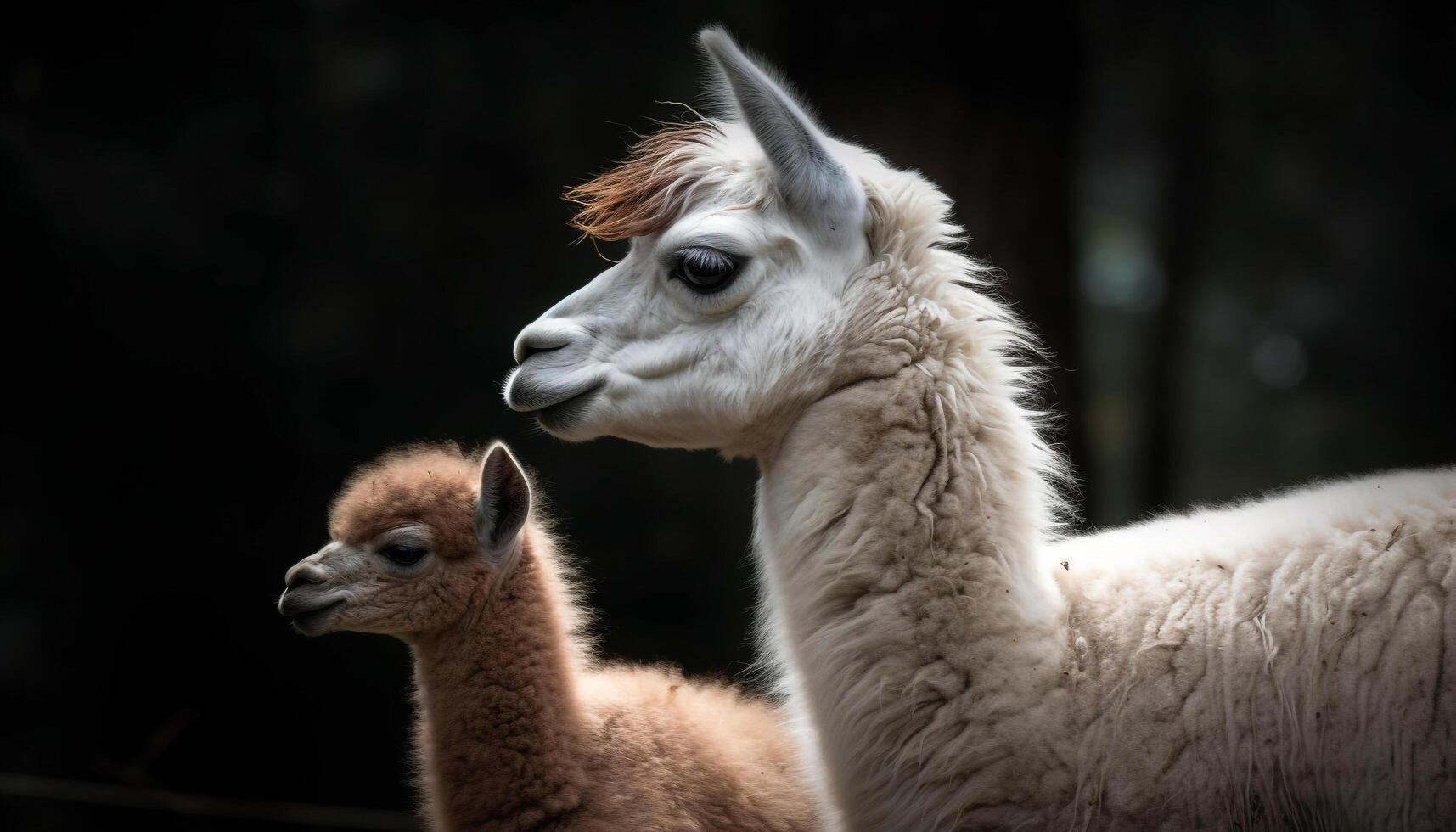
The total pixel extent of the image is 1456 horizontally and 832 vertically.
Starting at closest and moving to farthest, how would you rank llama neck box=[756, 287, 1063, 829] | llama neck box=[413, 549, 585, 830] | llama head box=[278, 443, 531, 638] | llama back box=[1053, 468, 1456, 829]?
llama back box=[1053, 468, 1456, 829] < llama neck box=[756, 287, 1063, 829] < llama neck box=[413, 549, 585, 830] < llama head box=[278, 443, 531, 638]

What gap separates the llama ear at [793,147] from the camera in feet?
7.85

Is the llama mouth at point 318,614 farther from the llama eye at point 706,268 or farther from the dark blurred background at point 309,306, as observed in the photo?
the dark blurred background at point 309,306

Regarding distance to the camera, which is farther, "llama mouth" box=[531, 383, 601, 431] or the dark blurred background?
the dark blurred background

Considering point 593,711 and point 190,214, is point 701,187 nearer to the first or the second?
point 593,711

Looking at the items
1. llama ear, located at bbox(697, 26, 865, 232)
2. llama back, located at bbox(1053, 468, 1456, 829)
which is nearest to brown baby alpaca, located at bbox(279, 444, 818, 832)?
llama back, located at bbox(1053, 468, 1456, 829)

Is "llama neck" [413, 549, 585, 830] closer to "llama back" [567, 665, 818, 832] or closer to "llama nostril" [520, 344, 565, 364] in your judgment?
"llama back" [567, 665, 818, 832]

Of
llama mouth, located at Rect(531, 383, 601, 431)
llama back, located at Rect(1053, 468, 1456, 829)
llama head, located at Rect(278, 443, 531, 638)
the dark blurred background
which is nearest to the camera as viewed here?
llama back, located at Rect(1053, 468, 1456, 829)

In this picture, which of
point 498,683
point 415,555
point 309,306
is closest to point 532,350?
point 415,555

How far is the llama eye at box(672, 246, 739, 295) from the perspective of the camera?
241cm

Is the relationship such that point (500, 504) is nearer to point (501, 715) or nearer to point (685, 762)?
point (501, 715)

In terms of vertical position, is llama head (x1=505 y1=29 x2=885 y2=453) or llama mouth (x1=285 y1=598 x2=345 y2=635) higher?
llama head (x1=505 y1=29 x2=885 y2=453)

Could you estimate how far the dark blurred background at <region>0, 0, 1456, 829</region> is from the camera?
5.11m

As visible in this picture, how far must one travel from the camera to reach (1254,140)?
10.5 metres

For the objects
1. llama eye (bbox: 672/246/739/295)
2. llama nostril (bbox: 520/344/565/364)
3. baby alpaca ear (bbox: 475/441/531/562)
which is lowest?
baby alpaca ear (bbox: 475/441/531/562)
